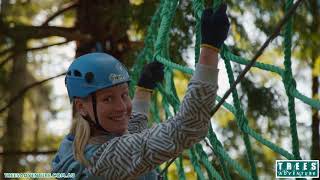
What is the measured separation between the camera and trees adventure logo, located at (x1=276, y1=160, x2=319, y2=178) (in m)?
2.12

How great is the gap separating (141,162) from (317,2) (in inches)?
128

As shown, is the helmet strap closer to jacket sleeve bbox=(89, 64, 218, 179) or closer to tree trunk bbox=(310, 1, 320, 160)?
jacket sleeve bbox=(89, 64, 218, 179)

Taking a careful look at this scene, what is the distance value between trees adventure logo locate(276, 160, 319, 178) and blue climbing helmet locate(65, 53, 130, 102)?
600 millimetres

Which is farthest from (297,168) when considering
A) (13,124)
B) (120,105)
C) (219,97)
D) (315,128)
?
(13,124)

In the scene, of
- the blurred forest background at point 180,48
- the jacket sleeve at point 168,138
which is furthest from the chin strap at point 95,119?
the blurred forest background at point 180,48

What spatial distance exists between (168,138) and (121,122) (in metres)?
0.25

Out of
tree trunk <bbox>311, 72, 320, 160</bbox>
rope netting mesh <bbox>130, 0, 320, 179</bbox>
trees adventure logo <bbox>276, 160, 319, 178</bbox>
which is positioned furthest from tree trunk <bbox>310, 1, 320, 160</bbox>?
trees adventure logo <bbox>276, 160, 319, 178</bbox>

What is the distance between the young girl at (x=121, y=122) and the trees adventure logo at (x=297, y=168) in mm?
483

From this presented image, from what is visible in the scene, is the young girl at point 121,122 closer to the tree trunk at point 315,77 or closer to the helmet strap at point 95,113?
the helmet strap at point 95,113

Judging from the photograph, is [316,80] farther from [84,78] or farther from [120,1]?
[84,78]

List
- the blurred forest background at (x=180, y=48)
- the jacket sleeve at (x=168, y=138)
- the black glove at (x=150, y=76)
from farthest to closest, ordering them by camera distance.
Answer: the blurred forest background at (x=180, y=48) → the black glove at (x=150, y=76) → the jacket sleeve at (x=168, y=138)

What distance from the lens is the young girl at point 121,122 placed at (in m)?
1.55

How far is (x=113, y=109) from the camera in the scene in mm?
1778

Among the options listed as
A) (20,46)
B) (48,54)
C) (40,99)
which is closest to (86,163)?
(20,46)
